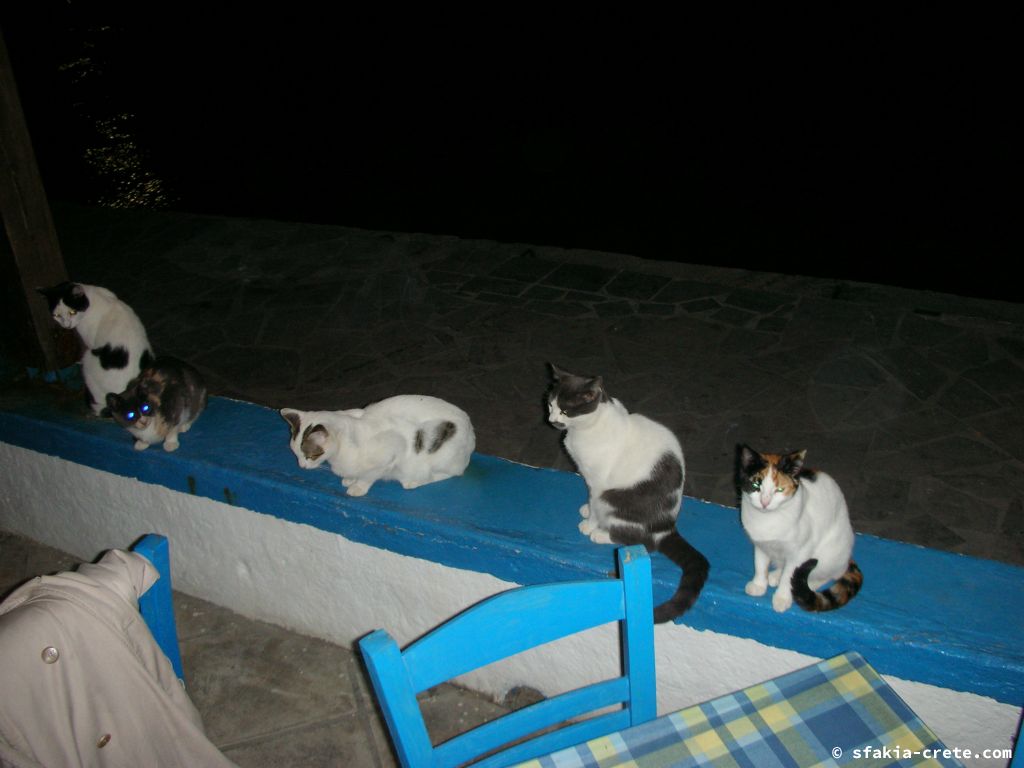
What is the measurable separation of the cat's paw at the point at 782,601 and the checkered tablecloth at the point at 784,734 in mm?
386

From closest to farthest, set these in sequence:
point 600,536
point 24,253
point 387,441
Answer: point 600,536
point 387,441
point 24,253

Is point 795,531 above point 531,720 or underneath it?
above

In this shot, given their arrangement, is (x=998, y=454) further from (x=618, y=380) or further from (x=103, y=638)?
(x=103, y=638)

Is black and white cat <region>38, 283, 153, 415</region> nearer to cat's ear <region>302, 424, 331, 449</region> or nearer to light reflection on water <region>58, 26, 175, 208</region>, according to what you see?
cat's ear <region>302, 424, 331, 449</region>

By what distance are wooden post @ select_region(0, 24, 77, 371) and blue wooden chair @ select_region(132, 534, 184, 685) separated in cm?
190

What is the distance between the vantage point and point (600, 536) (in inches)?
90.3

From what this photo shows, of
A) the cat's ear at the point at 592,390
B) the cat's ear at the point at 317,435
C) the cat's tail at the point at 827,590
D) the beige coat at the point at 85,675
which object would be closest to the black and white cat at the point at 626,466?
the cat's ear at the point at 592,390

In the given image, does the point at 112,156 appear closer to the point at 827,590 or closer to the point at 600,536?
the point at 600,536

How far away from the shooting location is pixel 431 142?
408 inches

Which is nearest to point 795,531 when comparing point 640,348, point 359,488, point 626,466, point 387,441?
point 626,466

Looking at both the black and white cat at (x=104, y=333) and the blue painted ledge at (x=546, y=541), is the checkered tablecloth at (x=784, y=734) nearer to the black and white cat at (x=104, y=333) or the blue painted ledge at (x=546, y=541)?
the blue painted ledge at (x=546, y=541)

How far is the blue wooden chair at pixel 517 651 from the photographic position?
1378 mm

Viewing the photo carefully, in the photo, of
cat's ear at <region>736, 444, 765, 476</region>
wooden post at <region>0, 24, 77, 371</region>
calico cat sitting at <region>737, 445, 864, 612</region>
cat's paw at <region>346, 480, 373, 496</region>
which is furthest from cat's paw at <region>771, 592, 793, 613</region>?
wooden post at <region>0, 24, 77, 371</region>

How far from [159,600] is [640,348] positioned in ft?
10.7
